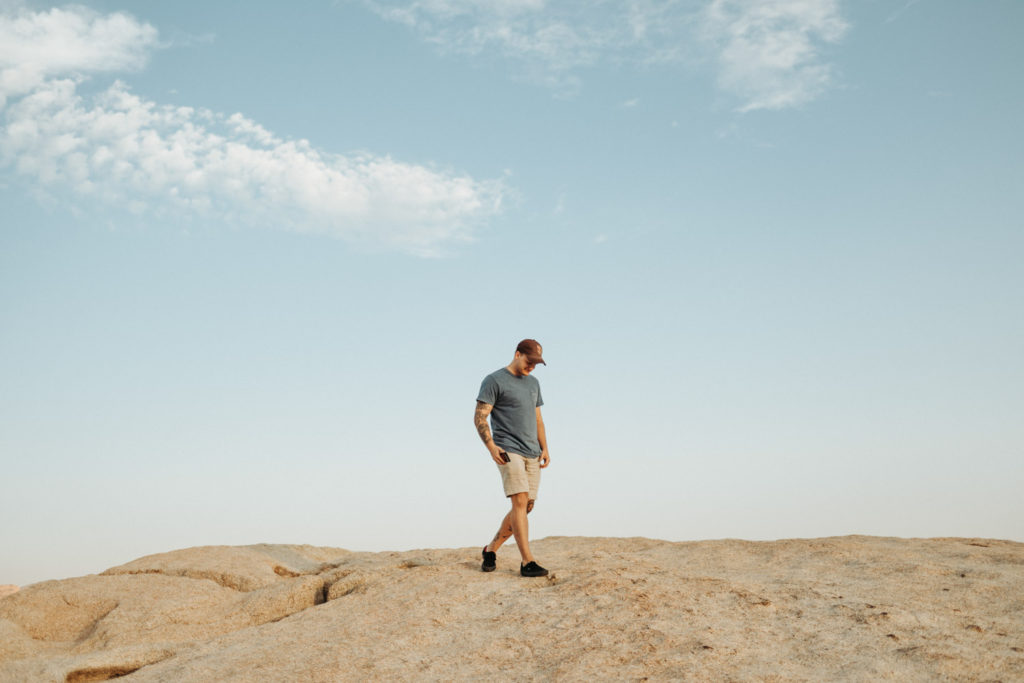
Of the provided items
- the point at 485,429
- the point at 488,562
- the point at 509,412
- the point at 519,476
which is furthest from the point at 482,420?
the point at 488,562

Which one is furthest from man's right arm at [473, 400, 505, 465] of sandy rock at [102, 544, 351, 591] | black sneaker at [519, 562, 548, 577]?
sandy rock at [102, 544, 351, 591]

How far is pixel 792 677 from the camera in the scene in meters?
3.98

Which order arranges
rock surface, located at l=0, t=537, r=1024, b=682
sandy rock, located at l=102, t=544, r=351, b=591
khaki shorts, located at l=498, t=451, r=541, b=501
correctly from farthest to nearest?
sandy rock, located at l=102, t=544, r=351, b=591 → khaki shorts, located at l=498, t=451, r=541, b=501 → rock surface, located at l=0, t=537, r=1024, b=682

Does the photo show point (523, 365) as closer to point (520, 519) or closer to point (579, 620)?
point (520, 519)

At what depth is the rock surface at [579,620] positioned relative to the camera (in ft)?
14.3

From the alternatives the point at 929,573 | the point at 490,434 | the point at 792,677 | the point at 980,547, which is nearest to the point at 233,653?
the point at 490,434

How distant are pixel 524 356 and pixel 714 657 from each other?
284 cm

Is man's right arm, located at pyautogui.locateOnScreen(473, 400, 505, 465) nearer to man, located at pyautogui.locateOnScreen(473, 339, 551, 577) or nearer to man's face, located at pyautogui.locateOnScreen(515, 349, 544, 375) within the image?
man, located at pyautogui.locateOnScreen(473, 339, 551, 577)

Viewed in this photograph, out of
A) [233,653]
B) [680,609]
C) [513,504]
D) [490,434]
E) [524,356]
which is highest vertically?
[524,356]

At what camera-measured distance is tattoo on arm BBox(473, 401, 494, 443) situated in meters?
6.19

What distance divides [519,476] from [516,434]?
1.12 ft

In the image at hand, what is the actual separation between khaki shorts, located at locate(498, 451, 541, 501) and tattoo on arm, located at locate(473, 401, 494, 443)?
0.24m

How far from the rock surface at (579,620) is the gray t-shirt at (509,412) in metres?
1.11

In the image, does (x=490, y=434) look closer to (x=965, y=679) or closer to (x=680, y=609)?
(x=680, y=609)
